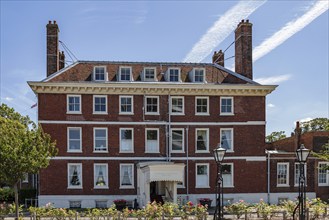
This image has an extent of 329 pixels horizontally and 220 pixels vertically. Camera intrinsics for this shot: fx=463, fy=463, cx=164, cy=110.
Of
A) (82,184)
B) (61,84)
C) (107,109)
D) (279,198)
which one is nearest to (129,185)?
(82,184)

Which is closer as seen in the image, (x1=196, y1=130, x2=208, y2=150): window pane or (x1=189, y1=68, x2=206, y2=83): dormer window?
(x1=196, y1=130, x2=208, y2=150): window pane

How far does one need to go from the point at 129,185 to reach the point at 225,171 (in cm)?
785

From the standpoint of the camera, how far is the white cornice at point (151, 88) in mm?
35812

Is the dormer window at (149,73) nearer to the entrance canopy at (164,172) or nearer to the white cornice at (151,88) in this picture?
the white cornice at (151,88)

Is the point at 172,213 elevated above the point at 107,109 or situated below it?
below

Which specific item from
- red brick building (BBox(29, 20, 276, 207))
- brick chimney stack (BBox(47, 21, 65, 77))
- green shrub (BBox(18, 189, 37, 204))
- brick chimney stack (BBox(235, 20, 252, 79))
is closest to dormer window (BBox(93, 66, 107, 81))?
red brick building (BBox(29, 20, 276, 207))

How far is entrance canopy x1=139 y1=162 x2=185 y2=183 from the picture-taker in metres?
33.3

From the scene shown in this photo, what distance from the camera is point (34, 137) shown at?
25359 millimetres

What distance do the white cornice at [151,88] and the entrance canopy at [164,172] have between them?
6481 mm

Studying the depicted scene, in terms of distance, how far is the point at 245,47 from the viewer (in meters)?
38.6

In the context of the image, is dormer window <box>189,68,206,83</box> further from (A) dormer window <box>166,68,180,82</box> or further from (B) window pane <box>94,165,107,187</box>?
(B) window pane <box>94,165,107,187</box>

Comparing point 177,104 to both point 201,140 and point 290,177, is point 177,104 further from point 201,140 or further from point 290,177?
point 290,177

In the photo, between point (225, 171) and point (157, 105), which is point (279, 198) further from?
point (157, 105)

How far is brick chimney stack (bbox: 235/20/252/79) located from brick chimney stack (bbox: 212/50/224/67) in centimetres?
431
